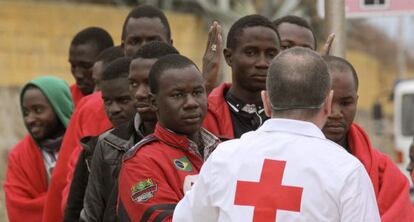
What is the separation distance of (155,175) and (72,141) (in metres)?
1.99

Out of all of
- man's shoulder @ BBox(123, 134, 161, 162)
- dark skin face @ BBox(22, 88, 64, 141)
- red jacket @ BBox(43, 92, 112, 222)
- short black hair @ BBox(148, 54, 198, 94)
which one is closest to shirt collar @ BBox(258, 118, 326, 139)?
man's shoulder @ BBox(123, 134, 161, 162)

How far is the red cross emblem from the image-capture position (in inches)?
187

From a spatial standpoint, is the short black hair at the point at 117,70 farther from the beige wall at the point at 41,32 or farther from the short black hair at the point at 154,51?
the beige wall at the point at 41,32

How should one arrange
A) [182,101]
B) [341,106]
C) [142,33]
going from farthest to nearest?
[142,33], [341,106], [182,101]

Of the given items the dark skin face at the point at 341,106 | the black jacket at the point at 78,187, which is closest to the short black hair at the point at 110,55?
the black jacket at the point at 78,187

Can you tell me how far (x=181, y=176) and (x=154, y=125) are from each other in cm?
68

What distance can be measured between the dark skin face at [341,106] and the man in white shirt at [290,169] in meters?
1.21

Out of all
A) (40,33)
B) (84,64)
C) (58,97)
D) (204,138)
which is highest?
(204,138)

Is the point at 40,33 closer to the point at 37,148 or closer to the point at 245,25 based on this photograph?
the point at 37,148

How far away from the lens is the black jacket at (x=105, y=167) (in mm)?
6324

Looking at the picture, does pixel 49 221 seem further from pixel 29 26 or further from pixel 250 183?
pixel 29 26

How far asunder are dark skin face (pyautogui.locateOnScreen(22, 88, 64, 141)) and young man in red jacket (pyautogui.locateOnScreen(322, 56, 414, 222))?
9.04ft

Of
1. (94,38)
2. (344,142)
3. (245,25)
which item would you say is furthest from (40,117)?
(344,142)

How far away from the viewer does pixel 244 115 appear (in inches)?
256
